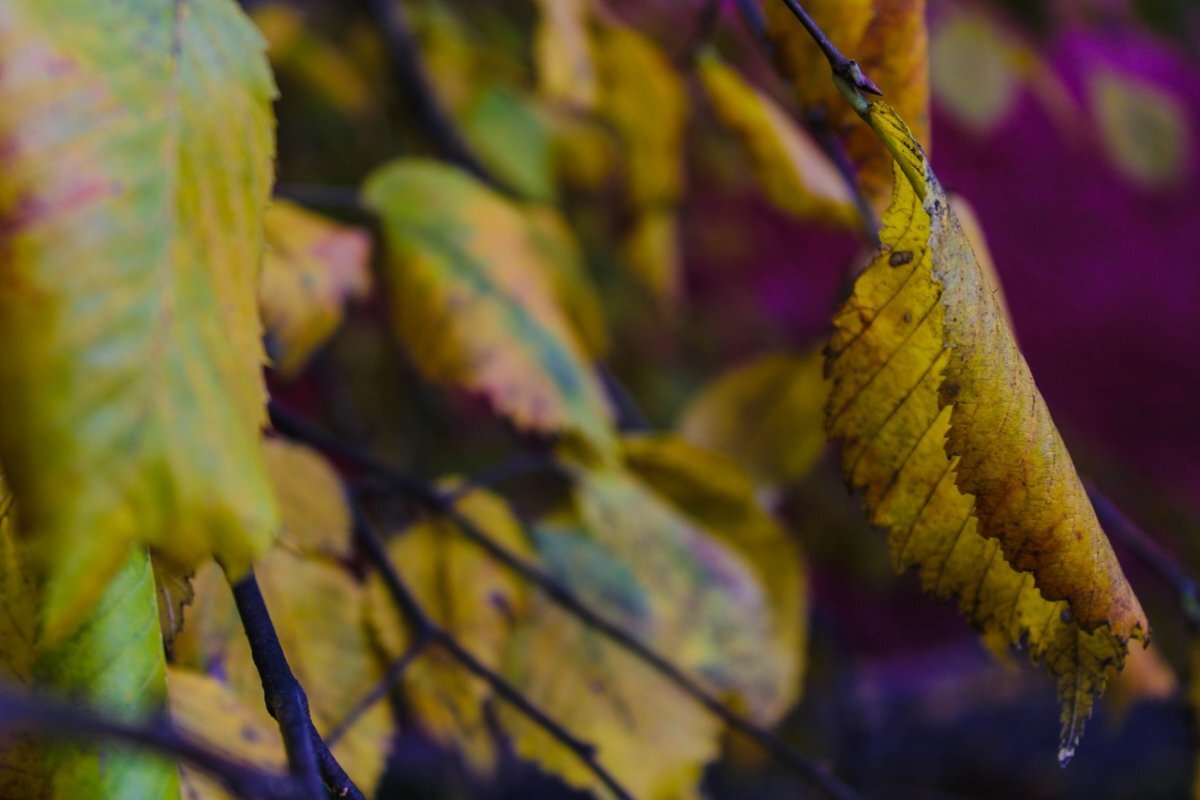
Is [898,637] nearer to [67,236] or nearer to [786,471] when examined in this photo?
[786,471]

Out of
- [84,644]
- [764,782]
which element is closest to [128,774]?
[84,644]

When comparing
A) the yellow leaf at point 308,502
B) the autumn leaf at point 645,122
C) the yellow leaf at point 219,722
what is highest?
the autumn leaf at point 645,122

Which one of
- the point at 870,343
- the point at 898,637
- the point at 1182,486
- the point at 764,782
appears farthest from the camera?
the point at 898,637

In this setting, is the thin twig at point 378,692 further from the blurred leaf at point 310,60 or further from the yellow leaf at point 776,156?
the blurred leaf at point 310,60

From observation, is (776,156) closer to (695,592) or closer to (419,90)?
(695,592)

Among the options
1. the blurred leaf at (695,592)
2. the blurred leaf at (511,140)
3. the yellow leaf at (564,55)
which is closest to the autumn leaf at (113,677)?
the blurred leaf at (695,592)

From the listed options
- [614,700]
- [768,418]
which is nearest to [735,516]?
[768,418]
